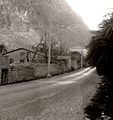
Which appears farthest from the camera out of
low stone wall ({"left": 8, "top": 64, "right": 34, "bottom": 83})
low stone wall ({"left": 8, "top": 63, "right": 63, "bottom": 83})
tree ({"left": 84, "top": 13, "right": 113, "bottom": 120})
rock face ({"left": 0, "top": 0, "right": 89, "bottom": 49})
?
rock face ({"left": 0, "top": 0, "right": 89, "bottom": 49})

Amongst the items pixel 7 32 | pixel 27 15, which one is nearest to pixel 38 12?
pixel 27 15

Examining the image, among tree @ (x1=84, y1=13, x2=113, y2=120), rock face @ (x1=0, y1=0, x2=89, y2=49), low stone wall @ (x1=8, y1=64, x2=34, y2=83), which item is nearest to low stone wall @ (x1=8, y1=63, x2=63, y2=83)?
low stone wall @ (x1=8, y1=64, x2=34, y2=83)

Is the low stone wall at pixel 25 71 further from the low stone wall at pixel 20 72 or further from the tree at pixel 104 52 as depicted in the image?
the tree at pixel 104 52

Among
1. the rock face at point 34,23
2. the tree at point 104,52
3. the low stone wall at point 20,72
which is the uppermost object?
the rock face at point 34,23

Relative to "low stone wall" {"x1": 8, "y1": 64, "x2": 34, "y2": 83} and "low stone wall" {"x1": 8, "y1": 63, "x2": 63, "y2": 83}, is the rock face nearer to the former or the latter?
"low stone wall" {"x1": 8, "y1": 63, "x2": 63, "y2": 83}

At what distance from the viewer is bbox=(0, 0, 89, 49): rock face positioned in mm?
131000

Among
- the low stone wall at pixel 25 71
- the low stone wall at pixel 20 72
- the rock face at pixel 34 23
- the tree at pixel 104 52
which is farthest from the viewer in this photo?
the rock face at pixel 34 23

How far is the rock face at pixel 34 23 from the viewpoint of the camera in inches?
5157

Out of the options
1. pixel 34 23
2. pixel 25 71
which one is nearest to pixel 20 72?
pixel 25 71

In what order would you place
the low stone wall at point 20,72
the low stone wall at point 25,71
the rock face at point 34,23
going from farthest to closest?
the rock face at point 34,23 < the low stone wall at point 25,71 < the low stone wall at point 20,72

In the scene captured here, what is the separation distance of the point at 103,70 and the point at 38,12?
165 meters

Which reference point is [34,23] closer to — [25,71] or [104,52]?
[25,71]

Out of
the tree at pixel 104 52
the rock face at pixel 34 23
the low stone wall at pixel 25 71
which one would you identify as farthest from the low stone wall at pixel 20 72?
the rock face at pixel 34 23

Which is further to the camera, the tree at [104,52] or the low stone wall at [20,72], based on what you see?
the low stone wall at [20,72]
